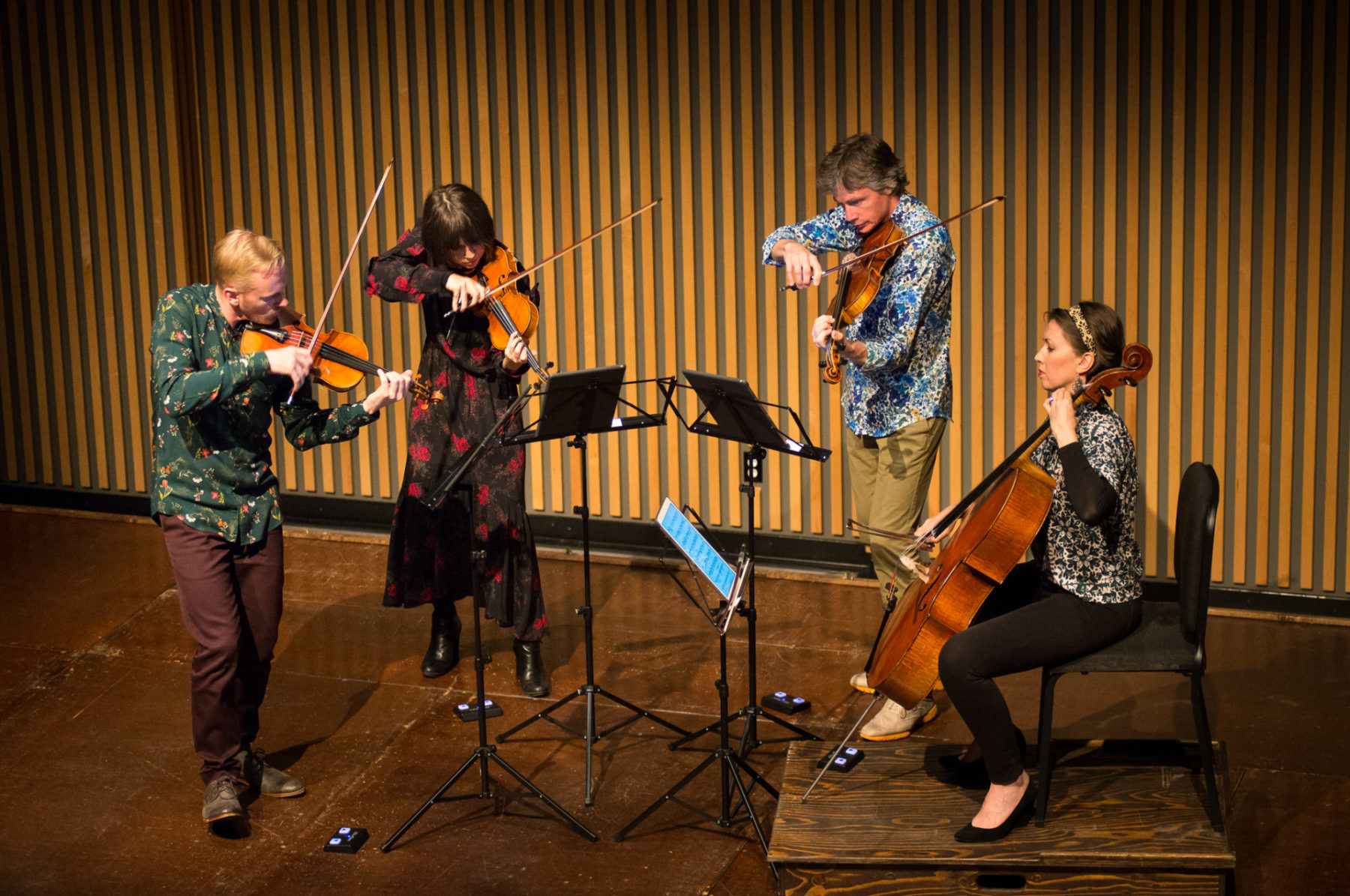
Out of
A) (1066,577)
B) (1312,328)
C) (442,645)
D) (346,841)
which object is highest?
(1312,328)

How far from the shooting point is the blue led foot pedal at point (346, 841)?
3.85 metres

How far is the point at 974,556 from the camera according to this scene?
3.45 meters

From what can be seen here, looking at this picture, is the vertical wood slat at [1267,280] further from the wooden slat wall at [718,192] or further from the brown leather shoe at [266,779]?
the brown leather shoe at [266,779]

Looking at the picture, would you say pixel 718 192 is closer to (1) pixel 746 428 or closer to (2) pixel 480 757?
(1) pixel 746 428

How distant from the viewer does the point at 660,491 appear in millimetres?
6043

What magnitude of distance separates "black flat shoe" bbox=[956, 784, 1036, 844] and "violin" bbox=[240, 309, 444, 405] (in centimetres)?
184

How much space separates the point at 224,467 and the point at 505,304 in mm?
931

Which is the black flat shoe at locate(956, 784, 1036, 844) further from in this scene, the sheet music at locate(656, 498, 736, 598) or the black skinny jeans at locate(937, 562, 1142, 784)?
the sheet music at locate(656, 498, 736, 598)

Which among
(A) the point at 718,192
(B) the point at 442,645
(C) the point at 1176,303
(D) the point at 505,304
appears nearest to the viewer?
(D) the point at 505,304

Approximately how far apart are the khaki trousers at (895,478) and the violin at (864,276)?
1.21 feet

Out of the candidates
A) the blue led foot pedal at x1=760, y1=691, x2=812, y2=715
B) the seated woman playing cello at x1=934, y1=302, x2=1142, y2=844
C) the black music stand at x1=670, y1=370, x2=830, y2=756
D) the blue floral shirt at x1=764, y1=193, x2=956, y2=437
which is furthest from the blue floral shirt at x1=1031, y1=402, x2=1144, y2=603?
the blue led foot pedal at x1=760, y1=691, x2=812, y2=715

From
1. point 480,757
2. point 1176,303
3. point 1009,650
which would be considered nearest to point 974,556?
point 1009,650

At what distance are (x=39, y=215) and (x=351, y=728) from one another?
331 cm

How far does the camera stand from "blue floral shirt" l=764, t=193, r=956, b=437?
4.18m
